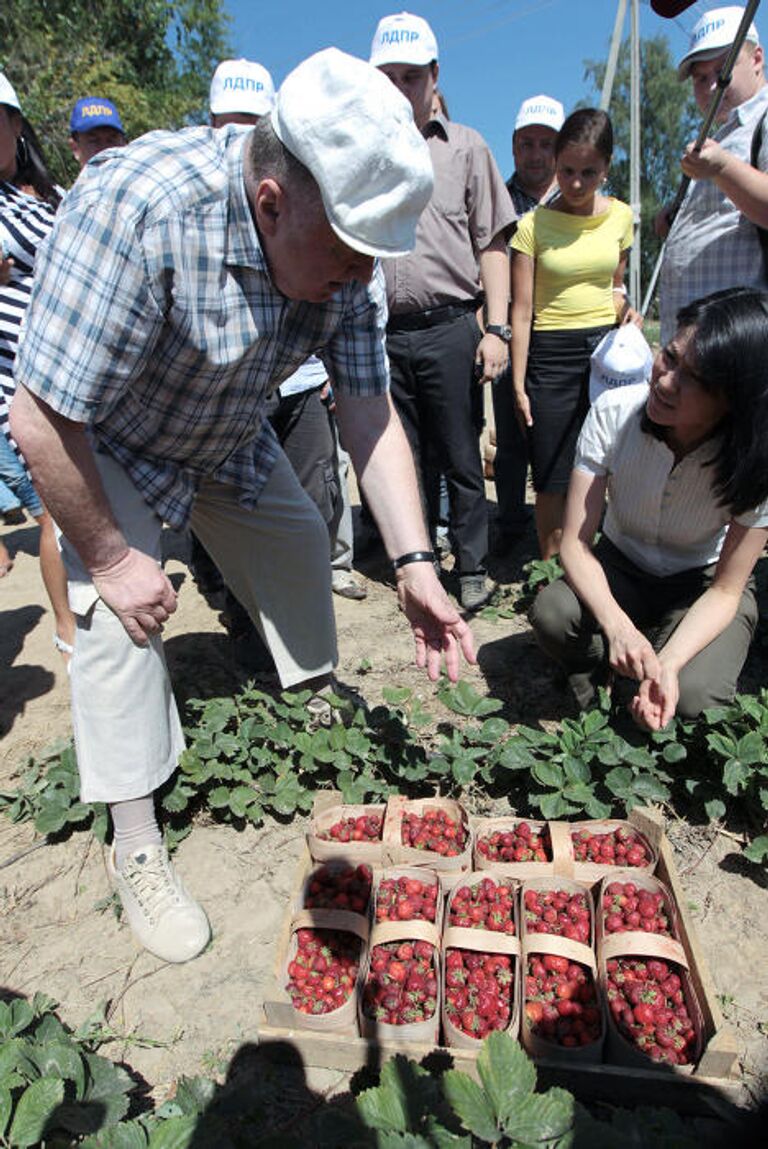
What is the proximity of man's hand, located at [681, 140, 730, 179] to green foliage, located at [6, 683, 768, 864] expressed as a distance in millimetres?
1776

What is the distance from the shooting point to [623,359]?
328cm

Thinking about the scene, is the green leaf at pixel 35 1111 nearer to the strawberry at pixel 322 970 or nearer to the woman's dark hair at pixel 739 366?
the strawberry at pixel 322 970

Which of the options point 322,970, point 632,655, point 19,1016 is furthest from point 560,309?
point 19,1016

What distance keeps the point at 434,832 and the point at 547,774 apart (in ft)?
1.26

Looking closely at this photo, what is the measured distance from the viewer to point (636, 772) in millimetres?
2307

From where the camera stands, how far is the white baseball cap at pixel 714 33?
2875mm

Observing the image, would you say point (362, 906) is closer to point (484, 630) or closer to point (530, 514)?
point (484, 630)

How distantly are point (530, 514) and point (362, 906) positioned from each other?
325 cm

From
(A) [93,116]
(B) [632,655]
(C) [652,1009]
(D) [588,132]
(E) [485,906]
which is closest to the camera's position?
(C) [652,1009]

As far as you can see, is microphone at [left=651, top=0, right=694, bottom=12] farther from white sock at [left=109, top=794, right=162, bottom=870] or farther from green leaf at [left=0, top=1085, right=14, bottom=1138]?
green leaf at [left=0, top=1085, right=14, bottom=1138]

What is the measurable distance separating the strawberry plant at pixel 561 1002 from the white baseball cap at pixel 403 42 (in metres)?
3.23

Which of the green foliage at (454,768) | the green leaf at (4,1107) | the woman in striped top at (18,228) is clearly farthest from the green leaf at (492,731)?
the woman in striped top at (18,228)

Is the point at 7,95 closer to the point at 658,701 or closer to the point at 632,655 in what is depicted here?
the point at 632,655

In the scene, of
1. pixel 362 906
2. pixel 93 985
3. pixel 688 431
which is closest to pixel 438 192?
pixel 688 431
